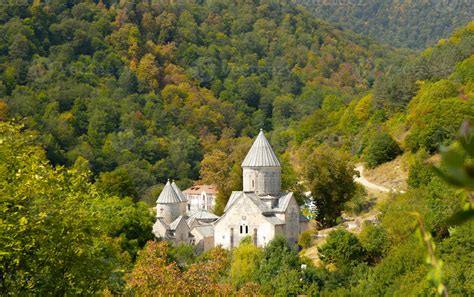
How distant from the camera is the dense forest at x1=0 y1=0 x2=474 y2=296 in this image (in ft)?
38.7

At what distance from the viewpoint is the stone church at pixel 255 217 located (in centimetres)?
3278

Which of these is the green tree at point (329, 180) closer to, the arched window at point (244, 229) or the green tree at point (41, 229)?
the arched window at point (244, 229)

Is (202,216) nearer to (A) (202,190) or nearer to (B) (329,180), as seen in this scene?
(B) (329,180)

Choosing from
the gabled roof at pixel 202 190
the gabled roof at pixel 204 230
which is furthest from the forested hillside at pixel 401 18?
the gabled roof at pixel 204 230

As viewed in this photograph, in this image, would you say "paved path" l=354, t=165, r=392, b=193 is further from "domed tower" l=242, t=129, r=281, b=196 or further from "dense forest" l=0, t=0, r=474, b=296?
"domed tower" l=242, t=129, r=281, b=196

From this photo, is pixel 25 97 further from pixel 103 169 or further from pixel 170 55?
pixel 170 55

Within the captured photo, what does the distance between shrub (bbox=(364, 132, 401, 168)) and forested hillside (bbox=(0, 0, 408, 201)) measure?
1481cm

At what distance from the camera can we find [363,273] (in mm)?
26078

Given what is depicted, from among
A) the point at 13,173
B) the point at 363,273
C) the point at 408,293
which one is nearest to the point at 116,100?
the point at 363,273

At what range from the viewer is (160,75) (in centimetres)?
8850

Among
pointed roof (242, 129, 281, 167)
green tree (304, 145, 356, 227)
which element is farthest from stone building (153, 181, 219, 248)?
green tree (304, 145, 356, 227)

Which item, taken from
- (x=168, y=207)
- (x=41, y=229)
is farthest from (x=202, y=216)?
(x=41, y=229)

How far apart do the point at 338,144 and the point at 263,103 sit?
35.7 meters

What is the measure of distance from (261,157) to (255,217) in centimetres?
319
